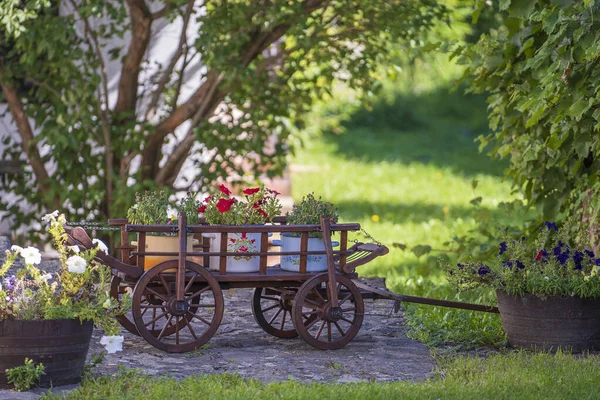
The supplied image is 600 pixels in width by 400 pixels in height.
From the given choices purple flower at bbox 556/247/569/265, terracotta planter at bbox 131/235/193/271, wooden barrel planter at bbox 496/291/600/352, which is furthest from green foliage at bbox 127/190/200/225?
purple flower at bbox 556/247/569/265

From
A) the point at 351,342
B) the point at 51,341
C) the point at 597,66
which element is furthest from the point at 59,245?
the point at 597,66

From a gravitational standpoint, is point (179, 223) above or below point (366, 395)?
above

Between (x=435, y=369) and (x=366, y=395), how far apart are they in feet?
2.52

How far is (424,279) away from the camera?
8.14m

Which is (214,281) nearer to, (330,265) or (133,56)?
(330,265)

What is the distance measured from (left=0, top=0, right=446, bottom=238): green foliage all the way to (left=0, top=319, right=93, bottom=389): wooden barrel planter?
371cm

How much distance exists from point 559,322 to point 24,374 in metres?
2.82

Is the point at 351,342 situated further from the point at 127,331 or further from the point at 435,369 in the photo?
the point at 127,331

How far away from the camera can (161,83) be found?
8539 mm

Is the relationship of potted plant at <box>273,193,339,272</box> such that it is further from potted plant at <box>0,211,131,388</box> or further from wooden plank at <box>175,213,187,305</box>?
potted plant at <box>0,211,131,388</box>

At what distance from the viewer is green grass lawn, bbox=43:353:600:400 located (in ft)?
13.5

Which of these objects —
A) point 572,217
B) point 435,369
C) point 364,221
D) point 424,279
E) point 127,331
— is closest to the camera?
point 435,369

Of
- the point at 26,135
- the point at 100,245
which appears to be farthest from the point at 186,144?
the point at 100,245

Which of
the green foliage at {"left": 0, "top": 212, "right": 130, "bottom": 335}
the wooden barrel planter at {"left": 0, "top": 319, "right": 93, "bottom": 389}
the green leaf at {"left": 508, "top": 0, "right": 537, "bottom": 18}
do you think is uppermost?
the green leaf at {"left": 508, "top": 0, "right": 537, "bottom": 18}
